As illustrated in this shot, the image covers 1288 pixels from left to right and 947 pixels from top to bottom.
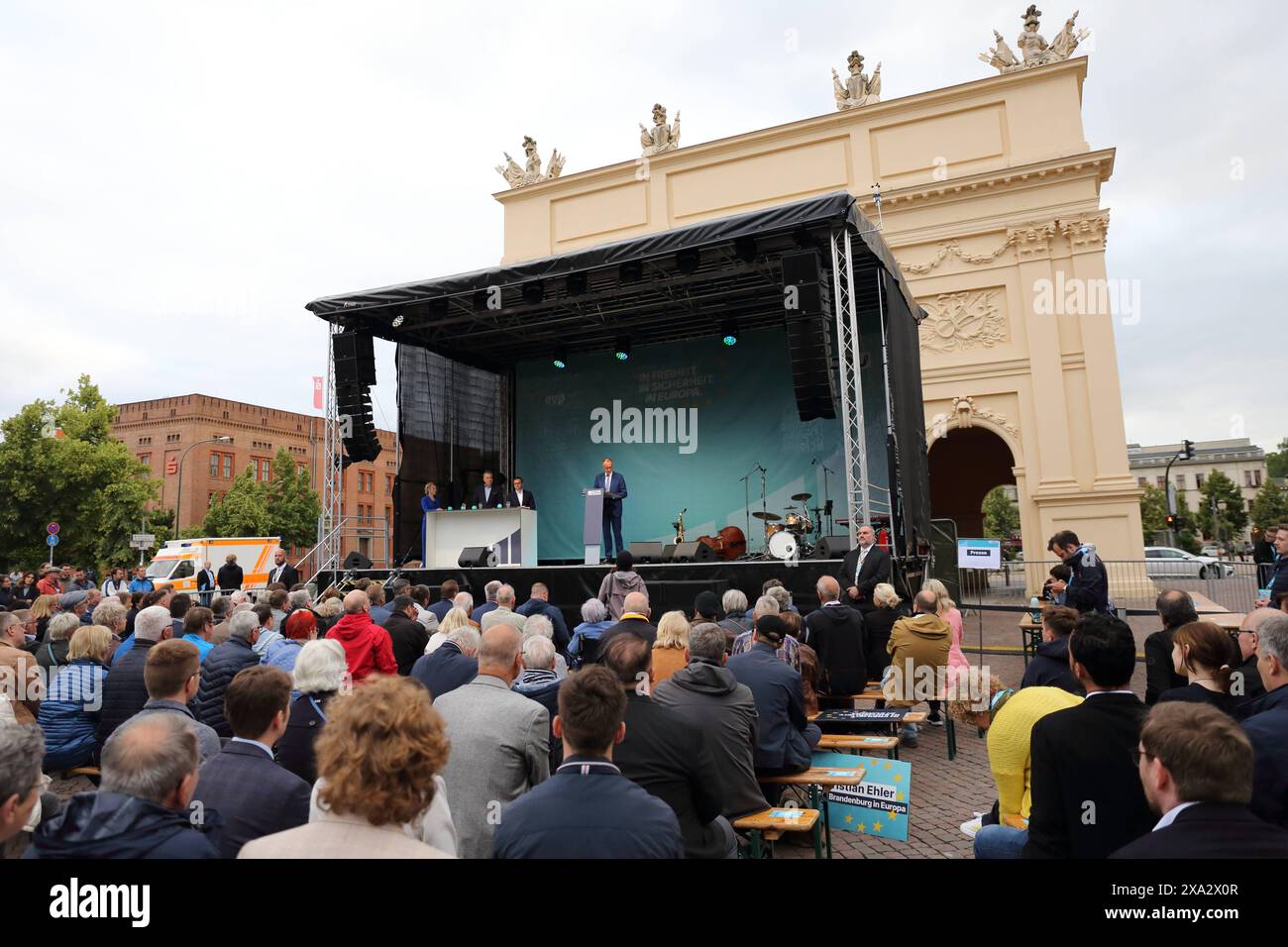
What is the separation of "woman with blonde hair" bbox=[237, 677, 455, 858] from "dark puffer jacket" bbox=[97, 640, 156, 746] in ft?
10.6

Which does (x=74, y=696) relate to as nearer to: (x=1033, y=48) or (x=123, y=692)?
(x=123, y=692)

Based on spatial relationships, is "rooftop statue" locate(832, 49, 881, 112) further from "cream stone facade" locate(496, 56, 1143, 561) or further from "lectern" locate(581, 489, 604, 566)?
"lectern" locate(581, 489, 604, 566)

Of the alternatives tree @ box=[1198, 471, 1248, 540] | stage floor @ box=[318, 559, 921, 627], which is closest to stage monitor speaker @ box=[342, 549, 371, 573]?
stage floor @ box=[318, 559, 921, 627]

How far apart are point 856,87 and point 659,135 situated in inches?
205

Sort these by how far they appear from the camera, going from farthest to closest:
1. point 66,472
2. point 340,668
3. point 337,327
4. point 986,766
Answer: point 66,472, point 337,327, point 986,766, point 340,668

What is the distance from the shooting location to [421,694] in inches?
75.7

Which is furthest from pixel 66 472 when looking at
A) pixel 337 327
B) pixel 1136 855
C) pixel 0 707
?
pixel 1136 855

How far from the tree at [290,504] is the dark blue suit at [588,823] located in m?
44.3

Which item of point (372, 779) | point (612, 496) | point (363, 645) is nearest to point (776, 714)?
point (372, 779)

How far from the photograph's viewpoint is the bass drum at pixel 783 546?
992 centimetres

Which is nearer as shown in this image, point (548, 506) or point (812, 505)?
point (812, 505)

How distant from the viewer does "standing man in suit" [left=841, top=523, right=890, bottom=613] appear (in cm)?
817

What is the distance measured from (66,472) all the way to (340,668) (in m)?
30.4
